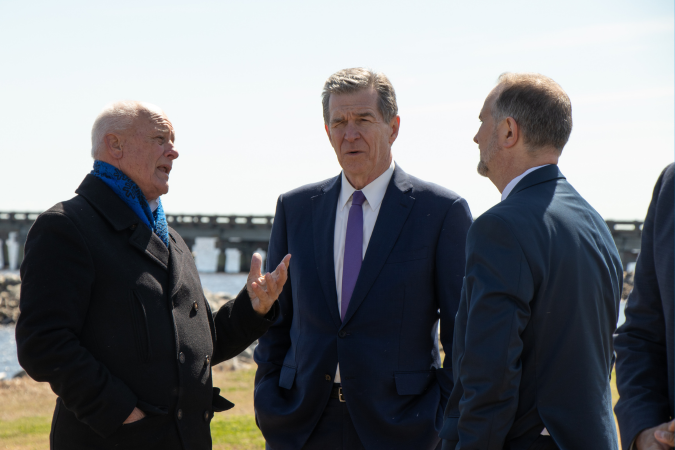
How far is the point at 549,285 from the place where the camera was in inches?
93.6

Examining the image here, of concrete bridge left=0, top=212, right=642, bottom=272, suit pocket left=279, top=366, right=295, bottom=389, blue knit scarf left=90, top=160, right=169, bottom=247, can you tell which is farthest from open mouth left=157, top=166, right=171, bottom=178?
concrete bridge left=0, top=212, right=642, bottom=272

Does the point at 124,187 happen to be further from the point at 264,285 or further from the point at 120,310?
the point at 264,285

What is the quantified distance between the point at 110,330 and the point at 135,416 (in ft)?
1.31

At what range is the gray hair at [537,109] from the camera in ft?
8.59

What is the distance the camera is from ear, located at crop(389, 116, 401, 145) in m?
3.78

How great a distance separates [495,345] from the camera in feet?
7.54

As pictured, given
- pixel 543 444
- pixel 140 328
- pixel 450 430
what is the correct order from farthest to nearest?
pixel 140 328 → pixel 450 430 → pixel 543 444

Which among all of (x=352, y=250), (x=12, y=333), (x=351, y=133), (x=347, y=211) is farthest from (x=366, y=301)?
(x=12, y=333)

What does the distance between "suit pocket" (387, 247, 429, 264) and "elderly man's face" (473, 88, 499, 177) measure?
762 millimetres

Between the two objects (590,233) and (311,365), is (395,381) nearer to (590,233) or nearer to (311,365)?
(311,365)

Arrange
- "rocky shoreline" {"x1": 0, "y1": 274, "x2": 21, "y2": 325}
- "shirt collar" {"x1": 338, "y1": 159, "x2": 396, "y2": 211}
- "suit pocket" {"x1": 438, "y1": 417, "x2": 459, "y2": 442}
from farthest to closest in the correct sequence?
"rocky shoreline" {"x1": 0, "y1": 274, "x2": 21, "y2": 325}
"shirt collar" {"x1": 338, "y1": 159, "x2": 396, "y2": 211}
"suit pocket" {"x1": 438, "y1": 417, "x2": 459, "y2": 442}

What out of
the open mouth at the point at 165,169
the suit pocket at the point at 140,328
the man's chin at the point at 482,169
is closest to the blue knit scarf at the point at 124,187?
the open mouth at the point at 165,169

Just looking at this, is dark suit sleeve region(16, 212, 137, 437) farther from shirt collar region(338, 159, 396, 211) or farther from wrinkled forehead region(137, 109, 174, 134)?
shirt collar region(338, 159, 396, 211)

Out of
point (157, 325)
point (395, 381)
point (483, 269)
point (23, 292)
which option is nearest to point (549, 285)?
point (483, 269)
